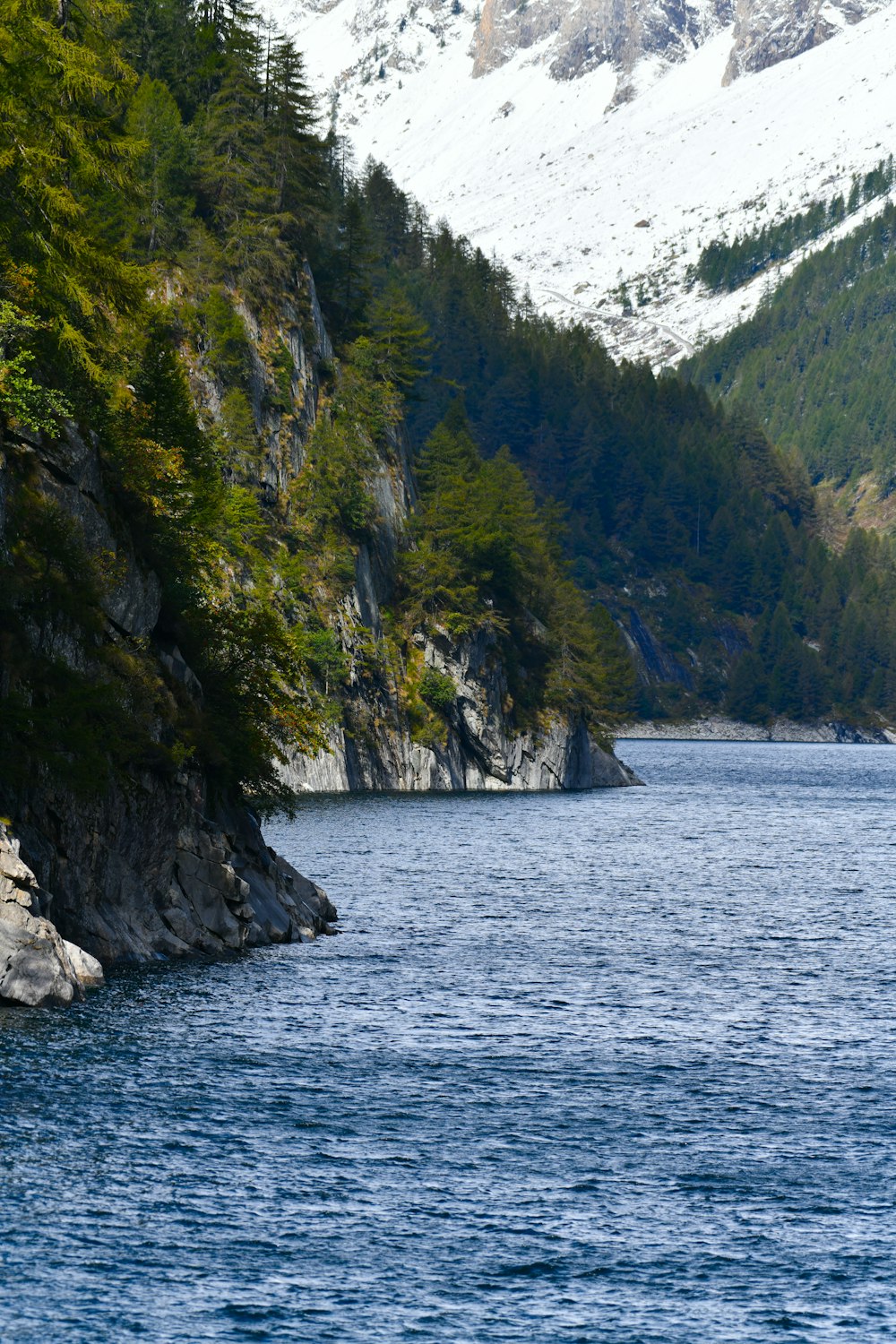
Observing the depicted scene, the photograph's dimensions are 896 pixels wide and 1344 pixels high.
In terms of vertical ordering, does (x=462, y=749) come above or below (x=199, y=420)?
below

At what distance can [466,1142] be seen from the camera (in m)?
27.5

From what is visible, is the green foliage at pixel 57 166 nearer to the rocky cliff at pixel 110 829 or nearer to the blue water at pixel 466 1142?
the rocky cliff at pixel 110 829

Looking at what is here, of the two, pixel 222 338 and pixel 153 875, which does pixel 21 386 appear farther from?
pixel 222 338

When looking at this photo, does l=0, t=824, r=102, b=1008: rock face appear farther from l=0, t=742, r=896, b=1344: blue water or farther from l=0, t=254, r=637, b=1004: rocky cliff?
l=0, t=742, r=896, b=1344: blue water

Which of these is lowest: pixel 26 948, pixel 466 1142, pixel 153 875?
pixel 466 1142

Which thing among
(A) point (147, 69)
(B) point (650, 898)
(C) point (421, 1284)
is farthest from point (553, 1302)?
(A) point (147, 69)

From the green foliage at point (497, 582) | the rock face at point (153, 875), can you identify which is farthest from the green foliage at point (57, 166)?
the green foliage at point (497, 582)

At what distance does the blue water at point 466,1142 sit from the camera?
20.8m

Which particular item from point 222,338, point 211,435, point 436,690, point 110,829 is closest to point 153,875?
point 110,829

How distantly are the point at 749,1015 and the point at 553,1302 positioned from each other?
19525mm

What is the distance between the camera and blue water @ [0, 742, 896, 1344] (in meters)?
20.8

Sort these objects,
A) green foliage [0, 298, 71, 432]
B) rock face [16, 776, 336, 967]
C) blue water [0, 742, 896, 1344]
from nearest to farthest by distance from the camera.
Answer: blue water [0, 742, 896, 1344] < rock face [16, 776, 336, 967] < green foliage [0, 298, 71, 432]

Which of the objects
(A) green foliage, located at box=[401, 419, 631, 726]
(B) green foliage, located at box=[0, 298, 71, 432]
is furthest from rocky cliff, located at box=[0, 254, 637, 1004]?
(A) green foliage, located at box=[401, 419, 631, 726]

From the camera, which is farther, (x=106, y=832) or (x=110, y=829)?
(x=110, y=829)
